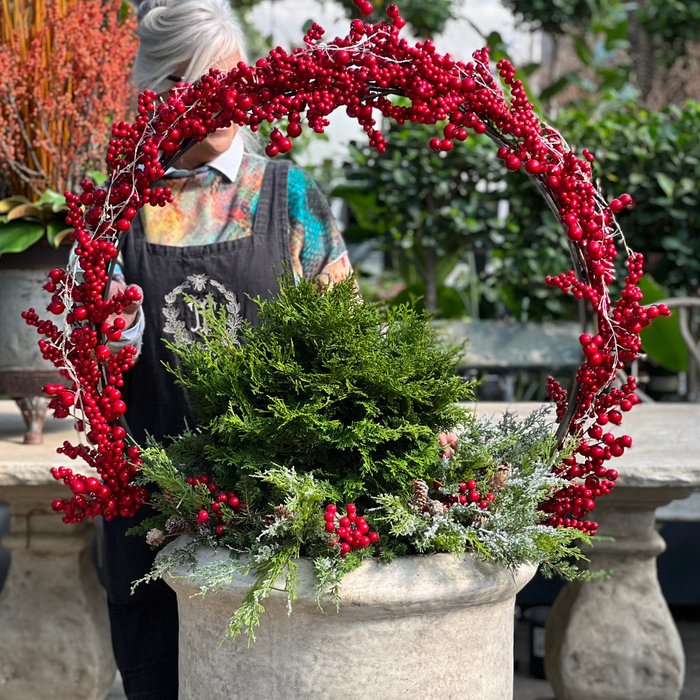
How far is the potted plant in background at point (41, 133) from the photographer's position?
1.97 meters

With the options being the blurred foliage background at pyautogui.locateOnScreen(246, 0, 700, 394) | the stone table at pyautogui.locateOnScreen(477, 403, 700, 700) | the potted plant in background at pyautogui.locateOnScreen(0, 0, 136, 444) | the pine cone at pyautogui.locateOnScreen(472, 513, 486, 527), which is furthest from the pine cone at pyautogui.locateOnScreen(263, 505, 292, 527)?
the blurred foliage background at pyautogui.locateOnScreen(246, 0, 700, 394)

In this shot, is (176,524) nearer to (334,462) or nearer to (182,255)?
(334,462)

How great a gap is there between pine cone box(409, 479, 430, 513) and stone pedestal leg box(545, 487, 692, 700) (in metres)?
1.08

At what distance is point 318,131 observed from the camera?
3.32 ft

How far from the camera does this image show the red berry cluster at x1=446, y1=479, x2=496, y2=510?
1063 mm

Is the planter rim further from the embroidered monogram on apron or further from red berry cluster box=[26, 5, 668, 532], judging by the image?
the embroidered monogram on apron

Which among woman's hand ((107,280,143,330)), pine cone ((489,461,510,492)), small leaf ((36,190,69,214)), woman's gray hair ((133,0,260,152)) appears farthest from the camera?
small leaf ((36,190,69,214))

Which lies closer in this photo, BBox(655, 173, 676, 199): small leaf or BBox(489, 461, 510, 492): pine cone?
BBox(489, 461, 510, 492): pine cone

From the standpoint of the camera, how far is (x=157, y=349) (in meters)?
1.43

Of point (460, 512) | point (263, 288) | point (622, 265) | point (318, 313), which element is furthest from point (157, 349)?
point (622, 265)

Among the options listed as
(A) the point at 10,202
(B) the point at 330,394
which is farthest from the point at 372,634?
(A) the point at 10,202

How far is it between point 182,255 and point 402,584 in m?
0.72

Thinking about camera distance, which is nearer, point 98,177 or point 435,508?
point 435,508

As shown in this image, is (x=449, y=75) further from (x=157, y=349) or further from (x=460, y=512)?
(x=157, y=349)
